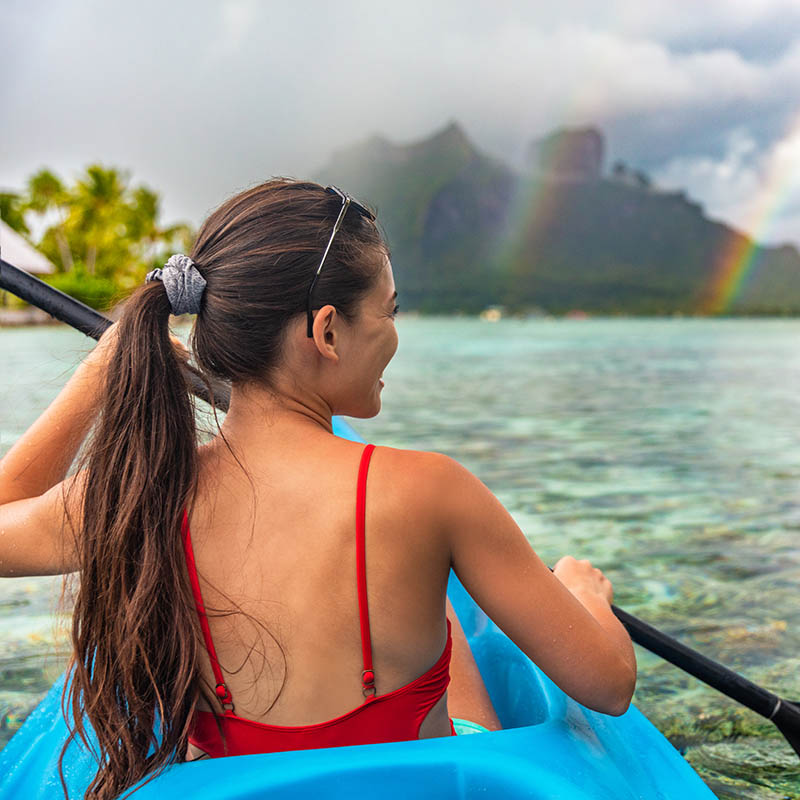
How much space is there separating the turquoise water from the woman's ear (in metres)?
0.43

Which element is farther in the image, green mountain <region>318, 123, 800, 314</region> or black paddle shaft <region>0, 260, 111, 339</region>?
green mountain <region>318, 123, 800, 314</region>

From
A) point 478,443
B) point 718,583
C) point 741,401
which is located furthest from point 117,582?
point 741,401

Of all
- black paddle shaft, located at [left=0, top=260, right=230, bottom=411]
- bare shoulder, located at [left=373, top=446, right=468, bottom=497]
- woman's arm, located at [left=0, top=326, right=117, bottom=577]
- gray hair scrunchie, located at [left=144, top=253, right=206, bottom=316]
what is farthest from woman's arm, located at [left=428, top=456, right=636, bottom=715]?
black paddle shaft, located at [left=0, top=260, right=230, bottom=411]

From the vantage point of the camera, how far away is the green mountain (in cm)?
9119

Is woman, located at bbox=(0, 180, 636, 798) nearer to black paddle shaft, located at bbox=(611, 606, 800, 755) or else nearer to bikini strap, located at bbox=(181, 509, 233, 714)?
bikini strap, located at bbox=(181, 509, 233, 714)

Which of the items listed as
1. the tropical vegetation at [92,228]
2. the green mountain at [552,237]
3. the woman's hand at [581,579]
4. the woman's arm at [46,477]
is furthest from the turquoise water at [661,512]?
the green mountain at [552,237]

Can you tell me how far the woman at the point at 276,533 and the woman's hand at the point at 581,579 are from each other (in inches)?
7.0

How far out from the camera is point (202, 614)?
103 cm

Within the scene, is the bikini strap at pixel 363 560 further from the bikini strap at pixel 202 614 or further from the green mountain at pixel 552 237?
the green mountain at pixel 552 237

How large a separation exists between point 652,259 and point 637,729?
4364 inches

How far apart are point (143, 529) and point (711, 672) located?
1.37 metres

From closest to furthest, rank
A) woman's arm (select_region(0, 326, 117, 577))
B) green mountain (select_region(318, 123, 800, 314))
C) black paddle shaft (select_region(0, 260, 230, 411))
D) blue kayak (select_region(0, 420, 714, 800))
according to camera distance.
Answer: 1. blue kayak (select_region(0, 420, 714, 800))
2. woman's arm (select_region(0, 326, 117, 577))
3. black paddle shaft (select_region(0, 260, 230, 411))
4. green mountain (select_region(318, 123, 800, 314))

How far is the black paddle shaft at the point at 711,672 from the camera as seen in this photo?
70.9 inches

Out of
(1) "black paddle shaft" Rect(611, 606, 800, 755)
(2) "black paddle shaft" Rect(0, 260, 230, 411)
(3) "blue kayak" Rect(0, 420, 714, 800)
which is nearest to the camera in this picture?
(3) "blue kayak" Rect(0, 420, 714, 800)
